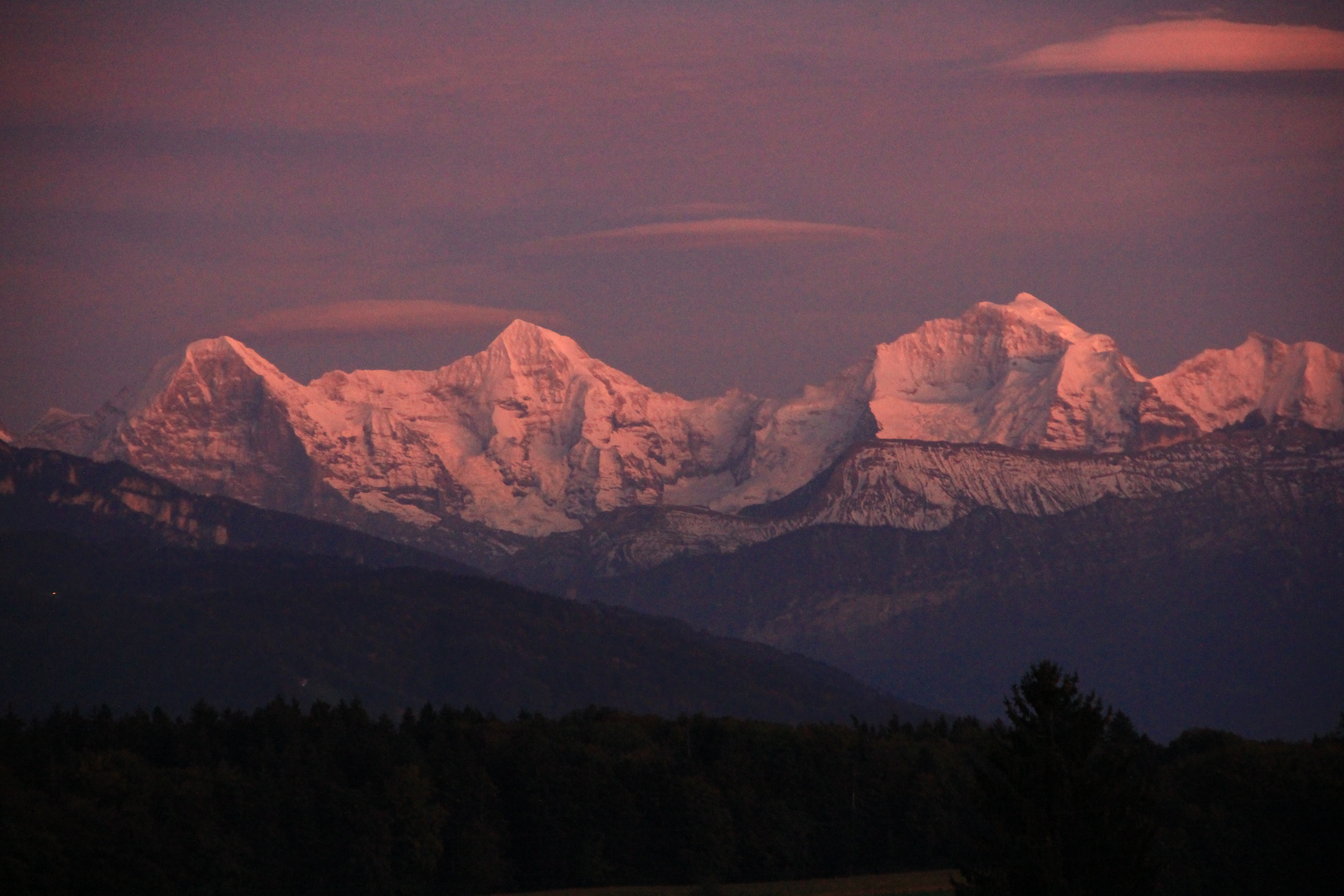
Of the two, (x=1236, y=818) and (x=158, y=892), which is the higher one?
(x=1236, y=818)

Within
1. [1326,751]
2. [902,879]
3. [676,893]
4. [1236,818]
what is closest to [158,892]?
[676,893]

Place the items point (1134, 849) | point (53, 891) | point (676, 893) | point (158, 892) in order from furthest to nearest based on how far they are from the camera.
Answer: point (676, 893)
point (158, 892)
point (53, 891)
point (1134, 849)

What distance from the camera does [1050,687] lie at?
9494cm

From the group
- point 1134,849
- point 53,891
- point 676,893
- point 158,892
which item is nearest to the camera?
point 1134,849

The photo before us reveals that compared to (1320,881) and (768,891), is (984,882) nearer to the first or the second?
(1320,881)

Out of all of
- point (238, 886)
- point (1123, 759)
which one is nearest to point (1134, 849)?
point (1123, 759)

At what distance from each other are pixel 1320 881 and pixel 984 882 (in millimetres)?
90941

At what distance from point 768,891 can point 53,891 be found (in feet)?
224

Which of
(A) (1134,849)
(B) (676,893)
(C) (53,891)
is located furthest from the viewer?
(B) (676,893)

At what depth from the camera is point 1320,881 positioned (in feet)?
572

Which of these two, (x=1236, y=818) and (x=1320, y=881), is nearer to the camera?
(x=1320, y=881)

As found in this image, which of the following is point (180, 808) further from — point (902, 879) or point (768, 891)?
point (902, 879)

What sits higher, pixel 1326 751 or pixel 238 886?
pixel 1326 751

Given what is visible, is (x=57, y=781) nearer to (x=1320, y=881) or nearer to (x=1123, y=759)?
(x=1320, y=881)
